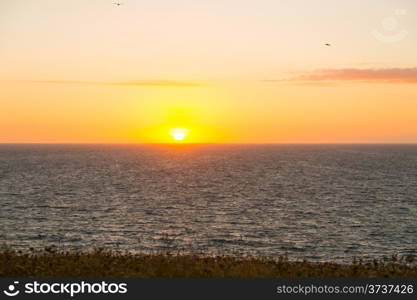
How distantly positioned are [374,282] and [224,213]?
5471 cm

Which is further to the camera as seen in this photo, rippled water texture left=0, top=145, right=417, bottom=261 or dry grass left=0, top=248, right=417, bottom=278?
rippled water texture left=0, top=145, right=417, bottom=261

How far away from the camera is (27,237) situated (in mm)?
51156

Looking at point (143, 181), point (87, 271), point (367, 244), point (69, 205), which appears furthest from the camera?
point (143, 181)

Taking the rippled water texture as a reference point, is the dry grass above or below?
above

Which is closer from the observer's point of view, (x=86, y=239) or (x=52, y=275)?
(x=52, y=275)

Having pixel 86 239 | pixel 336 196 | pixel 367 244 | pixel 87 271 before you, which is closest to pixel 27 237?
pixel 86 239

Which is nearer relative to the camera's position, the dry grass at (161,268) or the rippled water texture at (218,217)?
the dry grass at (161,268)

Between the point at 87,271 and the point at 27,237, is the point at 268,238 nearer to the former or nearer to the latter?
the point at 27,237

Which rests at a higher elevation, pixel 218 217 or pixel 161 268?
pixel 161 268

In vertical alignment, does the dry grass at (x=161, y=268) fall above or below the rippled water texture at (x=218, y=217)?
above

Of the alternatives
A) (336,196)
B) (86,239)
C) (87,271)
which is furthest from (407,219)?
(87,271)

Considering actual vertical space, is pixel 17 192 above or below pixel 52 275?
below

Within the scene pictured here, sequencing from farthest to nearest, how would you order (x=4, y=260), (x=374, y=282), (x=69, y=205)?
(x=69, y=205) < (x=4, y=260) < (x=374, y=282)

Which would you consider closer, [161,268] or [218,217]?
[161,268]
